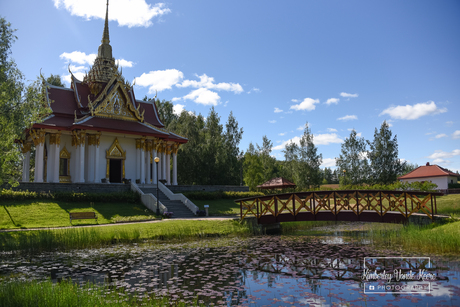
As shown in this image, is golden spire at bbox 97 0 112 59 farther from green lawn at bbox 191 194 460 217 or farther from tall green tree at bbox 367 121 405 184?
tall green tree at bbox 367 121 405 184

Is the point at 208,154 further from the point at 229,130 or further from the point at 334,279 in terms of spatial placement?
the point at 334,279

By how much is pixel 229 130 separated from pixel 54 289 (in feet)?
132

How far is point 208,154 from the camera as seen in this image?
4103cm

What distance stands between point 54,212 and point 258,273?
15.3 m

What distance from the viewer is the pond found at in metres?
6.77

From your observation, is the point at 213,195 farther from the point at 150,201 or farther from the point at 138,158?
the point at 138,158

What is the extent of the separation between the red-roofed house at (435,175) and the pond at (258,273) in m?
42.6

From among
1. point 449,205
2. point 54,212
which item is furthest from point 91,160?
point 449,205

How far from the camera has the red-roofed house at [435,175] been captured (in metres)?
47.2

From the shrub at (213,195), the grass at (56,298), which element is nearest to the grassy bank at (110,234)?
the grass at (56,298)

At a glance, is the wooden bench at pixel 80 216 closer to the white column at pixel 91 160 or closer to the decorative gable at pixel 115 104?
the white column at pixel 91 160

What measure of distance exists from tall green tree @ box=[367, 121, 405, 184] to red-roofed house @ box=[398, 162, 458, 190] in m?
9.33

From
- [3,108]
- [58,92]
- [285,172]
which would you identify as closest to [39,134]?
[58,92]

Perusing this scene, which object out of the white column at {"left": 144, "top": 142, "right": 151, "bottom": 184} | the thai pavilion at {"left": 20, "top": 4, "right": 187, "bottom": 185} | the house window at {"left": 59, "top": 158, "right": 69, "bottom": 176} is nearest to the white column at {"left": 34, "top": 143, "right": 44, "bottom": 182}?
the thai pavilion at {"left": 20, "top": 4, "right": 187, "bottom": 185}
